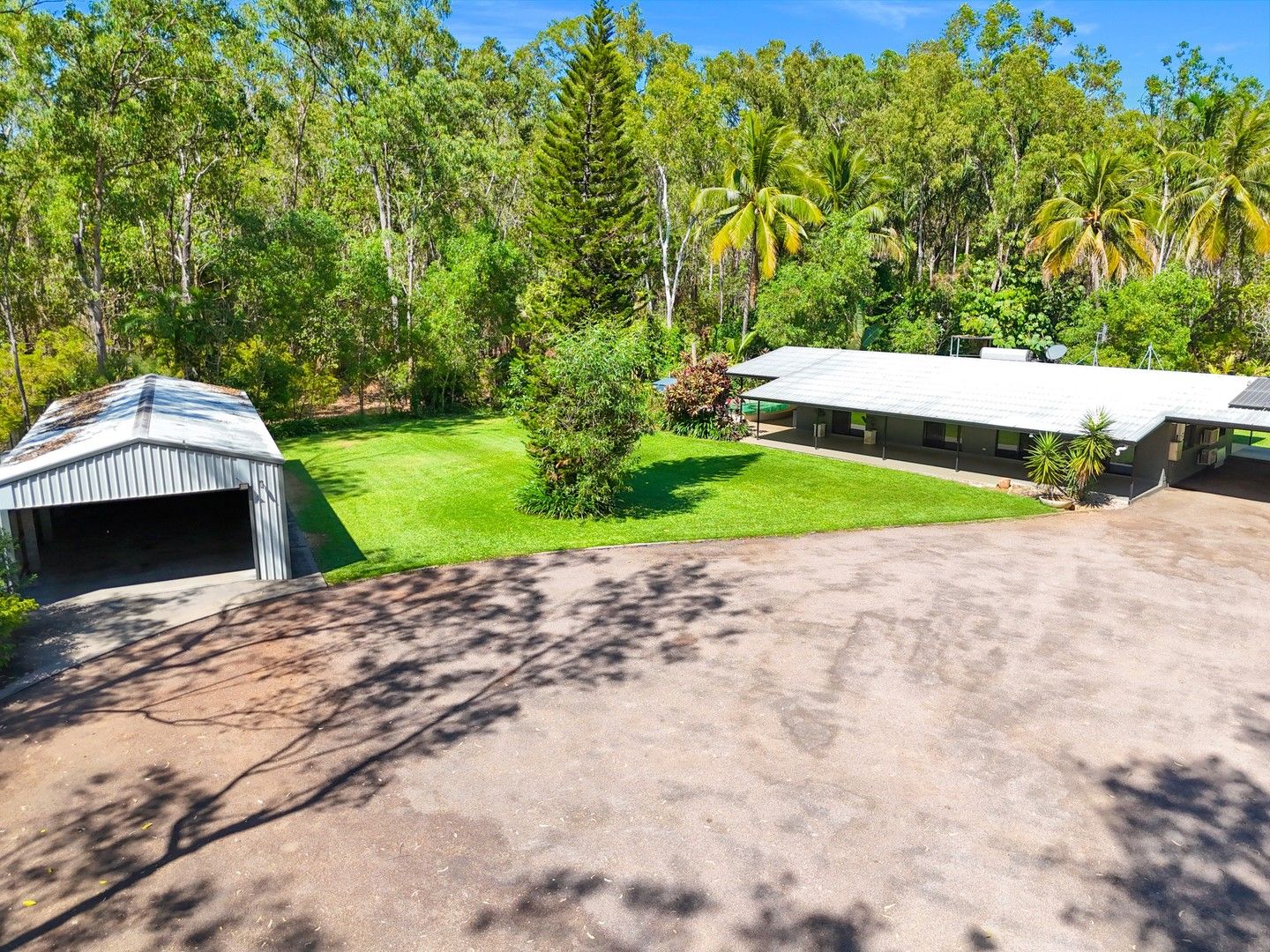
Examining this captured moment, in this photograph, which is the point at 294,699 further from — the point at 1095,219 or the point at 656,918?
the point at 1095,219

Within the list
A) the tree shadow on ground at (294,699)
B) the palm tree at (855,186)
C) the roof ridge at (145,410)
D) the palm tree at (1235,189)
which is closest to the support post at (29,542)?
the roof ridge at (145,410)

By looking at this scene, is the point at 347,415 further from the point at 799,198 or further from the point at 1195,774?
the point at 1195,774

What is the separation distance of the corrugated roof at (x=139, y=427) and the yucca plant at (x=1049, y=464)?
1730 cm

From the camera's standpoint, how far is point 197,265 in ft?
108

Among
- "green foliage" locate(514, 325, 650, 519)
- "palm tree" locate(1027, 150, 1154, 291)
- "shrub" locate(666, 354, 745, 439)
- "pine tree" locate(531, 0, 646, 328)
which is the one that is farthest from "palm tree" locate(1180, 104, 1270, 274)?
"green foliage" locate(514, 325, 650, 519)

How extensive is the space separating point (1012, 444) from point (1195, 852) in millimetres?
17840

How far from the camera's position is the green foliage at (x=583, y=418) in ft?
55.5

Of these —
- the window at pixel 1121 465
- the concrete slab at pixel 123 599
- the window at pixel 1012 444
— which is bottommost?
the concrete slab at pixel 123 599

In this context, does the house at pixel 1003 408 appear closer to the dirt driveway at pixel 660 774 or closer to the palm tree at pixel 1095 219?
the dirt driveway at pixel 660 774

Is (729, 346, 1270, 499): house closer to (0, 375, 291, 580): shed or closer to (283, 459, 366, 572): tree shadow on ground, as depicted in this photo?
(283, 459, 366, 572): tree shadow on ground

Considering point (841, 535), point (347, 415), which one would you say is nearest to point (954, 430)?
point (841, 535)

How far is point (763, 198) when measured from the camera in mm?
31750

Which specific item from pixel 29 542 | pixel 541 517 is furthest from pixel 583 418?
pixel 29 542

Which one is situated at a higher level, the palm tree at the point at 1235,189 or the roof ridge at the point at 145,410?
the palm tree at the point at 1235,189
